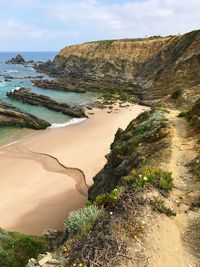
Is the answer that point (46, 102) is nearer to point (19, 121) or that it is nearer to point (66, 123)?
point (66, 123)

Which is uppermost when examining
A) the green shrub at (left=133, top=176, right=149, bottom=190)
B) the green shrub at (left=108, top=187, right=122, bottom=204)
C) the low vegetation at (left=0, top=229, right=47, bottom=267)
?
the green shrub at (left=133, top=176, right=149, bottom=190)

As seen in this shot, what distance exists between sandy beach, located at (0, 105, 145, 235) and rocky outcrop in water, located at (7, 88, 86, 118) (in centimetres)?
567

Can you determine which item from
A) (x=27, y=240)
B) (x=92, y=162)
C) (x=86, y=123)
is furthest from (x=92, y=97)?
(x=27, y=240)

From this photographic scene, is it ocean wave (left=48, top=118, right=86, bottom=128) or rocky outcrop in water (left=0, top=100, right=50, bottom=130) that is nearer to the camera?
rocky outcrop in water (left=0, top=100, right=50, bottom=130)

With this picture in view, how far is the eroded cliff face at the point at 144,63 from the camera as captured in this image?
47.4 metres

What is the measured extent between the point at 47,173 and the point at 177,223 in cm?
1533

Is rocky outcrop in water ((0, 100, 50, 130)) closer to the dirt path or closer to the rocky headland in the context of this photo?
the rocky headland

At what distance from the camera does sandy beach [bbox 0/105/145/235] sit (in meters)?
16.4

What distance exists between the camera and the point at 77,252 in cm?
623

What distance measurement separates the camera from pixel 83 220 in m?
7.33

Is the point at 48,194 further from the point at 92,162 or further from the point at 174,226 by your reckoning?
the point at 174,226

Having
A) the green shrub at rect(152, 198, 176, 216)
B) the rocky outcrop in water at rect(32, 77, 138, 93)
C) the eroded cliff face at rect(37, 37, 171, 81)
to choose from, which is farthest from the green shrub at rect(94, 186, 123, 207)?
the eroded cliff face at rect(37, 37, 171, 81)

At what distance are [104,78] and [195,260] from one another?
6721cm

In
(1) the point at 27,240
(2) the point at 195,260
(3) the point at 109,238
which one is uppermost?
(3) the point at 109,238
